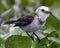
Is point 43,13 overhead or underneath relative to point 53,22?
overhead

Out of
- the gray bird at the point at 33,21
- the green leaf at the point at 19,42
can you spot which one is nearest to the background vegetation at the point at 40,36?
the green leaf at the point at 19,42

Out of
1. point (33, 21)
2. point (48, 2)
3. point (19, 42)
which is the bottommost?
point (19, 42)

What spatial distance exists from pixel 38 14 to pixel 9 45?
1382 mm

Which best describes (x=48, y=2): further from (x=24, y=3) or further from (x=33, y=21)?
(x=33, y=21)

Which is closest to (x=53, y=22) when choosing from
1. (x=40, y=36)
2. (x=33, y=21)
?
(x=40, y=36)

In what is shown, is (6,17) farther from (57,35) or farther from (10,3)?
(10,3)

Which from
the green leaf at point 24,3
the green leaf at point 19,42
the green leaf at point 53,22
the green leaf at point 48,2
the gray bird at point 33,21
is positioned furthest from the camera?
the green leaf at point 24,3

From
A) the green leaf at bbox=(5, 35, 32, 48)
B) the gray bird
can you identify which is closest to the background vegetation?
the green leaf at bbox=(5, 35, 32, 48)

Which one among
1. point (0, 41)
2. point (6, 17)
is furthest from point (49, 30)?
point (6, 17)

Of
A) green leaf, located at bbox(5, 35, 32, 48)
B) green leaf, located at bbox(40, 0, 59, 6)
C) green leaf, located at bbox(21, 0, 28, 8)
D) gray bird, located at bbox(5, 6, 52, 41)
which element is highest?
green leaf, located at bbox(21, 0, 28, 8)

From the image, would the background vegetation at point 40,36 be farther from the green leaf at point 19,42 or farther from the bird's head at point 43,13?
the bird's head at point 43,13

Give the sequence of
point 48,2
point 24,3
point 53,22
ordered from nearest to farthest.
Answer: point 53,22 → point 48,2 → point 24,3

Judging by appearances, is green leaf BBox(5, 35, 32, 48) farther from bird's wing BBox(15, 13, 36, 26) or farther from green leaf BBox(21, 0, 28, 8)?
green leaf BBox(21, 0, 28, 8)

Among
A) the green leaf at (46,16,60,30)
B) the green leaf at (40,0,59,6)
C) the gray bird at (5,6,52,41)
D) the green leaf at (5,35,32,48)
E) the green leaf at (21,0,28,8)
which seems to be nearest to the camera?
the green leaf at (5,35,32,48)
